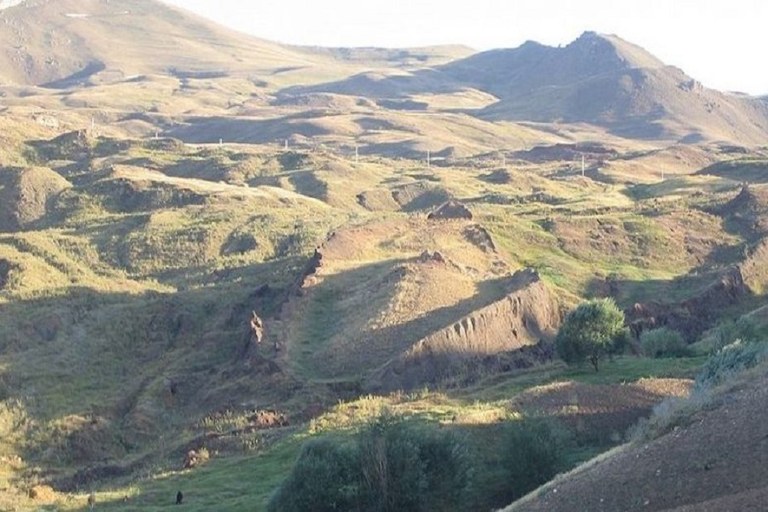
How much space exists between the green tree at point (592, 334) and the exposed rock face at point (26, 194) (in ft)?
160

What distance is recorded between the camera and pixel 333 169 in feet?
298

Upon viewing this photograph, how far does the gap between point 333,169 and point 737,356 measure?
6661 centimetres

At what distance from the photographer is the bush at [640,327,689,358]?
36.4m

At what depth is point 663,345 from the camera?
1443 inches

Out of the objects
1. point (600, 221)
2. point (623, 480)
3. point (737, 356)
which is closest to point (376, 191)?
point (600, 221)

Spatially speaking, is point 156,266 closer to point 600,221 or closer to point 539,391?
point 600,221

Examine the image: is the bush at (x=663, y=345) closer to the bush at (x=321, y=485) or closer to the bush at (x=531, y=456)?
the bush at (x=531, y=456)

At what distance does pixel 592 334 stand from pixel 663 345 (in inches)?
183

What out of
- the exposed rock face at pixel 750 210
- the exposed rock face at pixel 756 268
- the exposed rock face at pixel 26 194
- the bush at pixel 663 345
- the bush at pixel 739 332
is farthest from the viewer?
the exposed rock face at pixel 26 194

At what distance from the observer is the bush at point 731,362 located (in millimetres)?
24609

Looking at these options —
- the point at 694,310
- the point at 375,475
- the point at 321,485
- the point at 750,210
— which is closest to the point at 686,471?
the point at 375,475

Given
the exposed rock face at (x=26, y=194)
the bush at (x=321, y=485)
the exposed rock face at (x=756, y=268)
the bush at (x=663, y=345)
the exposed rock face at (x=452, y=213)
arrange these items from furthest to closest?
the exposed rock face at (x=26, y=194), the exposed rock face at (x=452, y=213), the exposed rock face at (x=756, y=268), the bush at (x=663, y=345), the bush at (x=321, y=485)

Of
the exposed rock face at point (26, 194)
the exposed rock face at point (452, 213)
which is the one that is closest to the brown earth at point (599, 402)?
the exposed rock face at point (452, 213)

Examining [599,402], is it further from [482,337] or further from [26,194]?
[26,194]
